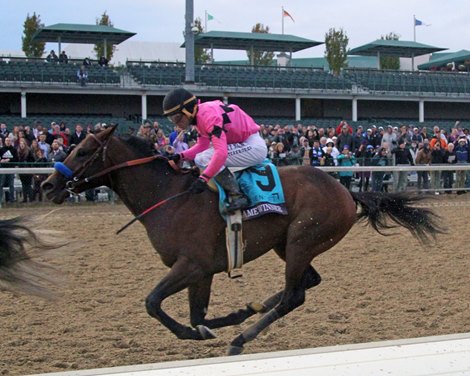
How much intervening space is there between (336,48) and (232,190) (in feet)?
134

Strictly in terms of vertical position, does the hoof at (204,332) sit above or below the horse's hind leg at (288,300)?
below

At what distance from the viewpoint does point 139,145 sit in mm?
5953

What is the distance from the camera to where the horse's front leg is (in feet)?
17.2

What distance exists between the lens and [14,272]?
16.4 ft

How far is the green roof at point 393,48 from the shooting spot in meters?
40.8

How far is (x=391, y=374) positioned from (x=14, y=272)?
315 centimetres

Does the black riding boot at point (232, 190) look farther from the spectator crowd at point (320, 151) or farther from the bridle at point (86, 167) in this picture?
the spectator crowd at point (320, 151)

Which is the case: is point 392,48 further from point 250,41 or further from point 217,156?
point 217,156

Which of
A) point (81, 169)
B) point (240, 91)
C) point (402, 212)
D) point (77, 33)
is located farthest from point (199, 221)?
point (77, 33)

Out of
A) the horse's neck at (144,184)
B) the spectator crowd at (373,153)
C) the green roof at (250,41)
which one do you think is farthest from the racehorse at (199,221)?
the green roof at (250,41)

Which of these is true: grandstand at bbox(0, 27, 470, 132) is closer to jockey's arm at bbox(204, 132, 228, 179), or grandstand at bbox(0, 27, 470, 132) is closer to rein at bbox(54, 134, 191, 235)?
rein at bbox(54, 134, 191, 235)

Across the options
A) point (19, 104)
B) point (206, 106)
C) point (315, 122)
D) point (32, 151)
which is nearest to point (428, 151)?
point (32, 151)

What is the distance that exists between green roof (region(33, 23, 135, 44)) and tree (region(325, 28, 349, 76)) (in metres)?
14.9

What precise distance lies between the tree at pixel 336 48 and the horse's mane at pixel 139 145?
40023 millimetres
